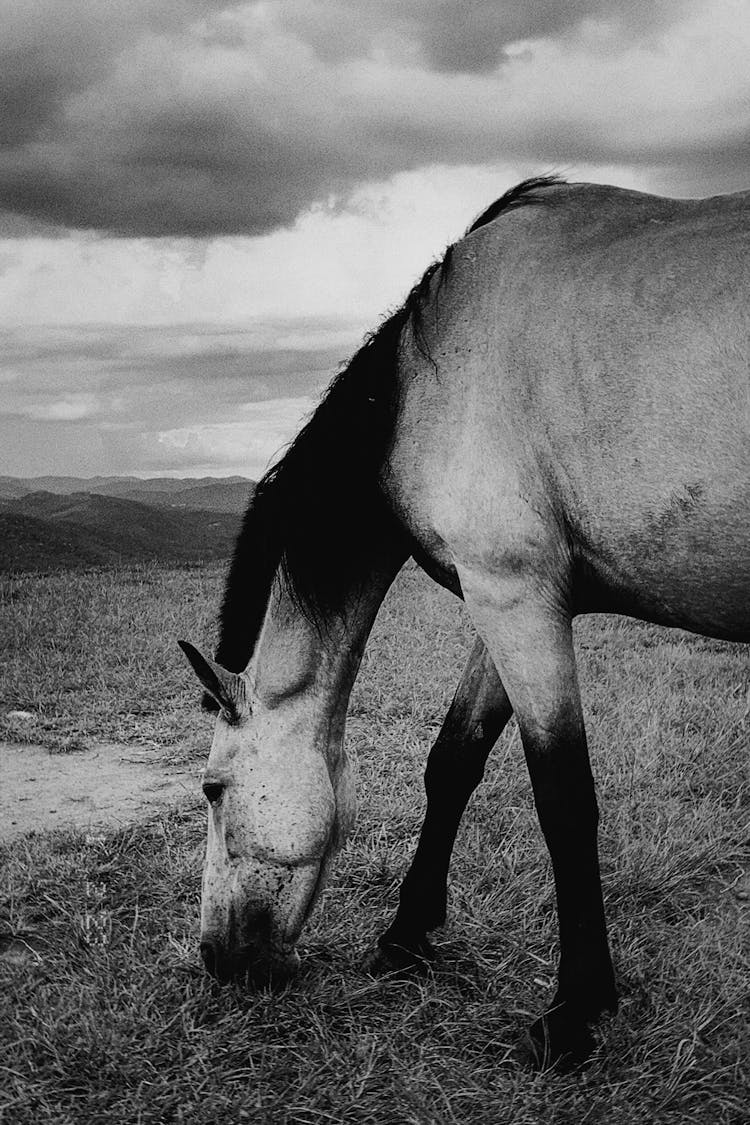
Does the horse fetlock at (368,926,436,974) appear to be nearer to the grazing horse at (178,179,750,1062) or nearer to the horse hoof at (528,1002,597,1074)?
the grazing horse at (178,179,750,1062)

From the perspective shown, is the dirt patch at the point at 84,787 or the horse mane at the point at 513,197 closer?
the horse mane at the point at 513,197

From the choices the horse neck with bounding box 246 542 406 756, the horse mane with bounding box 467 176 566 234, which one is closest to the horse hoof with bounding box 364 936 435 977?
the horse neck with bounding box 246 542 406 756

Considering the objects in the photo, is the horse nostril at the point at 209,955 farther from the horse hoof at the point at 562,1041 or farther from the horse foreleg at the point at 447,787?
the horse hoof at the point at 562,1041

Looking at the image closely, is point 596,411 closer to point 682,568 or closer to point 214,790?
point 682,568

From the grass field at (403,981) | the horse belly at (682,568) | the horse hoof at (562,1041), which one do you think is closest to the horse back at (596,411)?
the horse belly at (682,568)

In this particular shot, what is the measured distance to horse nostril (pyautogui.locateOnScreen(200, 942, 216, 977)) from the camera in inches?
119

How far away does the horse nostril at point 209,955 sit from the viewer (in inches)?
119

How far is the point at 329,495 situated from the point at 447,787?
46.5 inches

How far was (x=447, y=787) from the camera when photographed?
133 inches

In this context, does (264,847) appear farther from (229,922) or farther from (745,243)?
(745,243)

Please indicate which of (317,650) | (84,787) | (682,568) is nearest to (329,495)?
(317,650)

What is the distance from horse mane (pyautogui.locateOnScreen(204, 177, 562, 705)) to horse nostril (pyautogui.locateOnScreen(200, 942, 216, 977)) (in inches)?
36.1

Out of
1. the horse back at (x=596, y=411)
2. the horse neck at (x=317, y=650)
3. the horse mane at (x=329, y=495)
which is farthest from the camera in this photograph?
the horse neck at (x=317, y=650)

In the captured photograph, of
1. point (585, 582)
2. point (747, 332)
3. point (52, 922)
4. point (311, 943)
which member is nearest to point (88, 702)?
point (52, 922)
